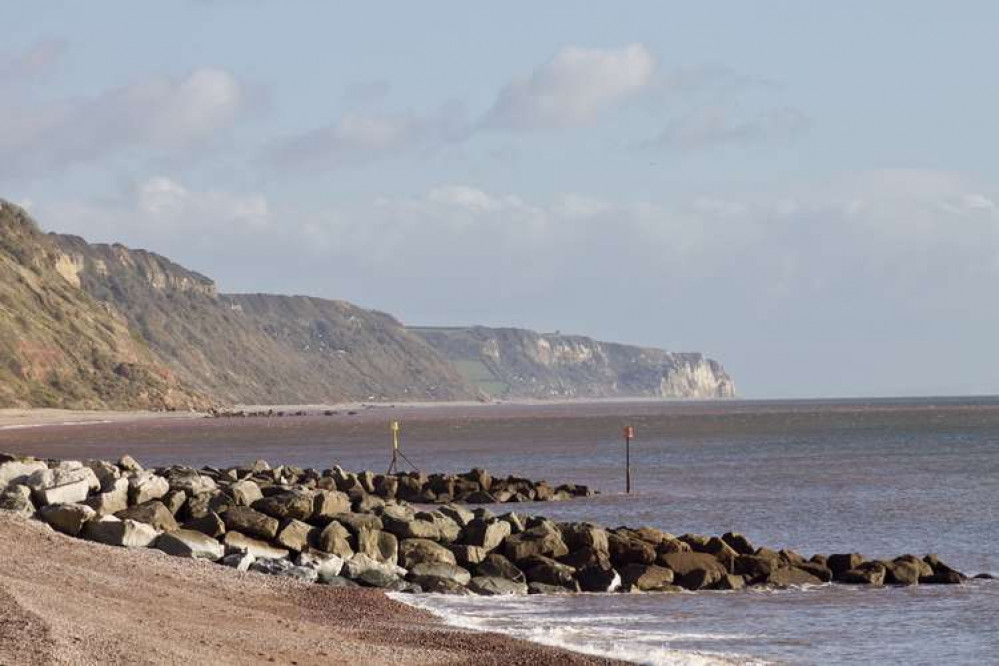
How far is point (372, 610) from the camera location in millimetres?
24234

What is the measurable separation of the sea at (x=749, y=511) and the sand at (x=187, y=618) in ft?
5.18

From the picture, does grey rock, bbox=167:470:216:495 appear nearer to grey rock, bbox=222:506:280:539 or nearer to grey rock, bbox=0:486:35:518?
grey rock, bbox=222:506:280:539

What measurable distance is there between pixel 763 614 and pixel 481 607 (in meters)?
4.64

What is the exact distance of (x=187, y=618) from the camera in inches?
803

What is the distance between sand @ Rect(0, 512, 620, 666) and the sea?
1.58m

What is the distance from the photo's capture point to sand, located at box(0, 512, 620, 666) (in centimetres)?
1627

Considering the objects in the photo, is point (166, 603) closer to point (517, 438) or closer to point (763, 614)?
point (763, 614)

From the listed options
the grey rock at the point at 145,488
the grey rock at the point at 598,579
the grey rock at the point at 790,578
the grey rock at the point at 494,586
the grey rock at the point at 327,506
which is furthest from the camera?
the grey rock at the point at 327,506

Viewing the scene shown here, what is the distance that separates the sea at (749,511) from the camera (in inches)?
906

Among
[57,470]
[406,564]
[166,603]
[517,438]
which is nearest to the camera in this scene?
[166,603]

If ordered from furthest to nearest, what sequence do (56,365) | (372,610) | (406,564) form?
(56,365), (406,564), (372,610)

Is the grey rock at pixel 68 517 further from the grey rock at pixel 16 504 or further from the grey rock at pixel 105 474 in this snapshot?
the grey rock at pixel 105 474

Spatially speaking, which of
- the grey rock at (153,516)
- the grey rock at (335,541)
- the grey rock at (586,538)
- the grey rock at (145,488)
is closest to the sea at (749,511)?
the grey rock at (335,541)

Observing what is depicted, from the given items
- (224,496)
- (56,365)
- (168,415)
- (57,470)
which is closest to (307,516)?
(224,496)
